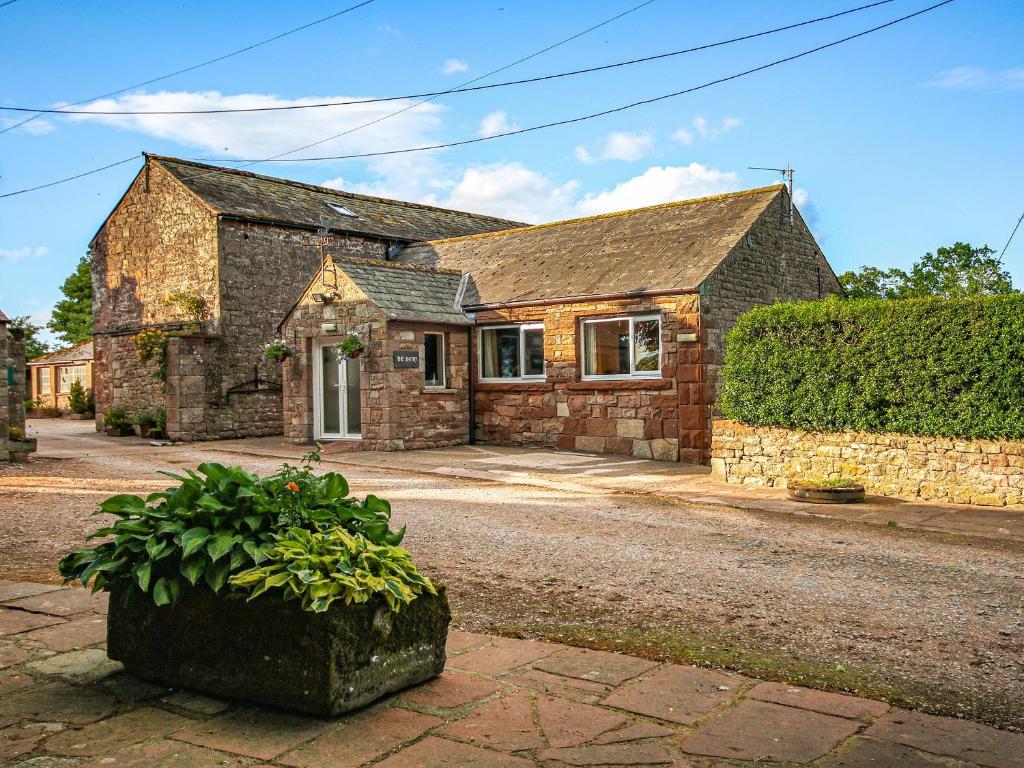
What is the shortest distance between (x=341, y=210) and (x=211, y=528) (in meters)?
22.0

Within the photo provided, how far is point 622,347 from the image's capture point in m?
17.2

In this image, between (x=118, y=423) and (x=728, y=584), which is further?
(x=118, y=423)

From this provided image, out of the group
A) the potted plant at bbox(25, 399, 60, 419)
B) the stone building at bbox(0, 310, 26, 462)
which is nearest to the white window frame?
the stone building at bbox(0, 310, 26, 462)

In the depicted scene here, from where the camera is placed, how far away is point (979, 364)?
1057 centimetres

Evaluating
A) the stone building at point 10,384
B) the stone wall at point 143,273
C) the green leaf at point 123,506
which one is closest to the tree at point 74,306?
the stone wall at point 143,273

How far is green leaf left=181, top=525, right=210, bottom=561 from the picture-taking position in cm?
397

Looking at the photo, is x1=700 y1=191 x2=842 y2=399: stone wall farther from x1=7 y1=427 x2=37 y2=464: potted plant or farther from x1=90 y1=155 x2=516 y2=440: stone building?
x1=7 y1=427 x2=37 y2=464: potted plant

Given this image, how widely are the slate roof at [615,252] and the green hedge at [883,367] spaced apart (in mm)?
3316

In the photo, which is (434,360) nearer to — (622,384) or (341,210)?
(622,384)

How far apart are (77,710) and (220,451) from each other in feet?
49.0

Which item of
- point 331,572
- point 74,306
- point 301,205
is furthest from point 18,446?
point 74,306

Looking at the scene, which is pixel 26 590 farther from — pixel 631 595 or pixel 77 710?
pixel 631 595

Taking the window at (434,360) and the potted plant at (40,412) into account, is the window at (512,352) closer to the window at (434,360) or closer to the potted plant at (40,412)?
the window at (434,360)

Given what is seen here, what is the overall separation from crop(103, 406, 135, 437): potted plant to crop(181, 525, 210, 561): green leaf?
21352mm
